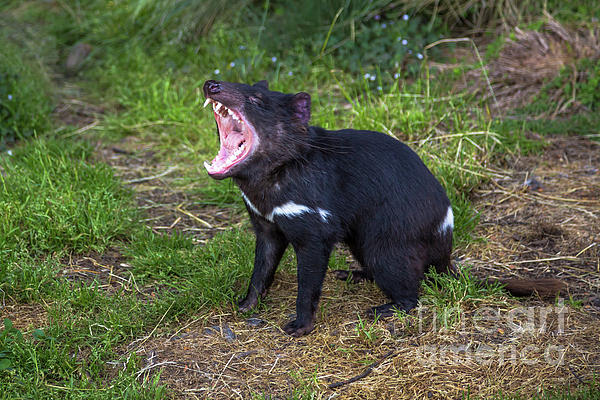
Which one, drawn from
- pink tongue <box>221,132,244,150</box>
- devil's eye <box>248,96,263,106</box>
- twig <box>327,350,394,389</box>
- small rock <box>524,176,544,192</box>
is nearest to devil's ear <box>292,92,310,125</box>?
devil's eye <box>248,96,263,106</box>

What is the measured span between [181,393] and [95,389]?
0.30 m

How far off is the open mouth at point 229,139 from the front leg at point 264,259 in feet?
1.05

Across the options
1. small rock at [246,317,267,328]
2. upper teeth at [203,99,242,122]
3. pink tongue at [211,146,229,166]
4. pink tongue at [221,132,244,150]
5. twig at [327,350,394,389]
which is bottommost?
small rock at [246,317,267,328]

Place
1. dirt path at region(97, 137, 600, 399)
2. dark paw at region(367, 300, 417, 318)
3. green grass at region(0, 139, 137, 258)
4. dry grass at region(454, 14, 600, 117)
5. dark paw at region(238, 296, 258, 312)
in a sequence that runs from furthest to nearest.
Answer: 1. dry grass at region(454, 14, 600, 117)
2. green grass at region(0, 139, 137, 258)
3. dark paw at region(238, 296, 258, 312)
4. dark paw at region(367, 300, 417, 318)
5. dirt path at region(97, 137, 600, 399)

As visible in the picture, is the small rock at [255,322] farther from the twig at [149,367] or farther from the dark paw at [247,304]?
the twig at [149,367]

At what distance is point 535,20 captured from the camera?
550cm

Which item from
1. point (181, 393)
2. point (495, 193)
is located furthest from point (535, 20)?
point (181, 393)

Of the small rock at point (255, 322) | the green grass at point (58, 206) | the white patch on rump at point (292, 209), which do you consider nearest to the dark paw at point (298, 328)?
the small rock at point (255, 322)

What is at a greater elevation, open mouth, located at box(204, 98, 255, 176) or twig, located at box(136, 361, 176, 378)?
open mouth, located at box(204, 98, 255, 176)

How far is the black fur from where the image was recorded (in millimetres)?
2631

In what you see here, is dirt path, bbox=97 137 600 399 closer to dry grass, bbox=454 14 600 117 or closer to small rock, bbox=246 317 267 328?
small rock, bbox=246 317 267 328

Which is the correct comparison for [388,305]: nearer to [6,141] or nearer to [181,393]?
[181,393]

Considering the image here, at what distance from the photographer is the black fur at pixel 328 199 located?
2631 mm

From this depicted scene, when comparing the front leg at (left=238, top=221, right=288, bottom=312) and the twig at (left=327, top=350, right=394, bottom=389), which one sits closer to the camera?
the twig at (left=327, top=350, right=394, bottom=389)
